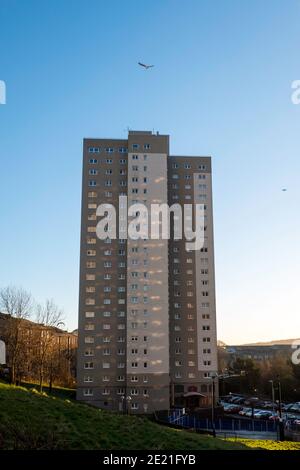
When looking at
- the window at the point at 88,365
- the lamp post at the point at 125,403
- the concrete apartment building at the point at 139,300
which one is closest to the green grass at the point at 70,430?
the lamp post at the point at 125,403

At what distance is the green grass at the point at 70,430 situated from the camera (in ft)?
49.2

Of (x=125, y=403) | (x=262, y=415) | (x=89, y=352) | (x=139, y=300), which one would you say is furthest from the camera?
(x=139, y=300)

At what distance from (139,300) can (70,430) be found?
2111 inches

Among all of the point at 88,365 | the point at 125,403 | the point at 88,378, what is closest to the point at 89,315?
the point at 88,365

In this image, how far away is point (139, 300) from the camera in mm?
70688

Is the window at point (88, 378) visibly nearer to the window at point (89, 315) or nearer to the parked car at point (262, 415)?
the window at point (89, 315)

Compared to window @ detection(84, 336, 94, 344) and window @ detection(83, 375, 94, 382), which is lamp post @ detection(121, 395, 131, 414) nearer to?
window @ detection(83, 375, 94, 382)

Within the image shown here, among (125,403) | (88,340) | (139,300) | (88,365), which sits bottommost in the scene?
(125,403)

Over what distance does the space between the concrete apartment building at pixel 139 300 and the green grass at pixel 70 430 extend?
151 ft

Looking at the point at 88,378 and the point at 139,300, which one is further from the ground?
the point at 139,300

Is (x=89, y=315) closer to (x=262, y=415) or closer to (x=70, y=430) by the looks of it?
(x=262, y=415)

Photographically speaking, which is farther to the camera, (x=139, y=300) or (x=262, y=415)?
(x=139, y=300)

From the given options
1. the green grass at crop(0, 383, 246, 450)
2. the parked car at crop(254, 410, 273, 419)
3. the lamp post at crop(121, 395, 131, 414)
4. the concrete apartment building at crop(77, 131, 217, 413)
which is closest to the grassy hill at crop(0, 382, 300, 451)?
the green grass at crop(0, 383, 246, 450)

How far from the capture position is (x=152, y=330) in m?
69.4
